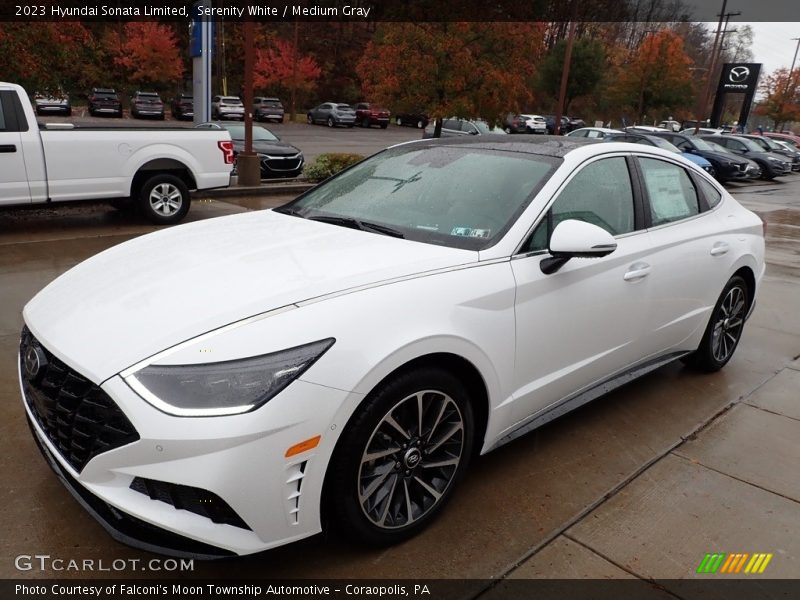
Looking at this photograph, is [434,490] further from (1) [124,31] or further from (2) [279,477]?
(1) [124,31]

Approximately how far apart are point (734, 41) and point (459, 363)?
97.4 meters

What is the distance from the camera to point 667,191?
3924mm

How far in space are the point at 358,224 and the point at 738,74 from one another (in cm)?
4097

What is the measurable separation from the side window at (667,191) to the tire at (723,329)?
2.28ft

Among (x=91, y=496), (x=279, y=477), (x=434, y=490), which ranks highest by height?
(x=279, y=477)

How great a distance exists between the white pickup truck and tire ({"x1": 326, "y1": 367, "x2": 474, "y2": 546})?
278 inches

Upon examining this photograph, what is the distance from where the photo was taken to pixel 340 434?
219 centimetres

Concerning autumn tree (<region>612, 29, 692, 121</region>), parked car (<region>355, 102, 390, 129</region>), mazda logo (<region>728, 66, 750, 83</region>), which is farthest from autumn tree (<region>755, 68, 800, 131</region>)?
parked car (<region>355, 102, 390, 129</region>)

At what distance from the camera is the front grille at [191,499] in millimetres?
2018

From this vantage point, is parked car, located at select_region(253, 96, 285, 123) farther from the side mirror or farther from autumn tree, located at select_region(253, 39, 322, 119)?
the side mirror

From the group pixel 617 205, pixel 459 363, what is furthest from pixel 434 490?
pixel 617 205

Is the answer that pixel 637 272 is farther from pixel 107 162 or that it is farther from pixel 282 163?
pixel 282 163

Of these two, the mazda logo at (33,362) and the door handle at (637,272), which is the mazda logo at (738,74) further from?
the mazda logo at (33,362)

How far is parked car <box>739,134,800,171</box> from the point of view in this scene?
2655 cm
